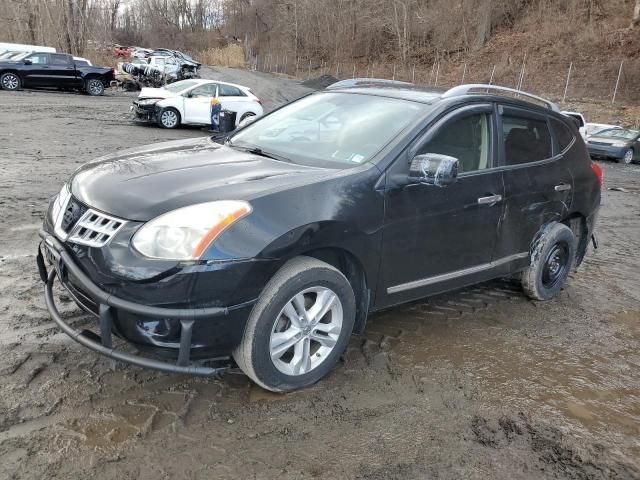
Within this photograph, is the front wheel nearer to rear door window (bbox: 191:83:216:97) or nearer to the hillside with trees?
rear door window (bbox: 191:83:216:97)

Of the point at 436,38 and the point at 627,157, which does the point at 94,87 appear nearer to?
the point at 627,157

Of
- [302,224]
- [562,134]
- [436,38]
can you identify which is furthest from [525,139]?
[436,38]

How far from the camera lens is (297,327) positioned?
10.1 ft

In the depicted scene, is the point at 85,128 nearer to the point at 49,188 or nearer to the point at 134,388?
the point at 49,188

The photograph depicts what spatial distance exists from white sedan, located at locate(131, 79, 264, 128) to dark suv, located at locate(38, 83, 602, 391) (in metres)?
12.6

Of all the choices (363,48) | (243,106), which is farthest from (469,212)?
(363,48)

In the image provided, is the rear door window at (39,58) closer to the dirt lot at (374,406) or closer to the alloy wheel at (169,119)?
the alloy wheel at (169,119)

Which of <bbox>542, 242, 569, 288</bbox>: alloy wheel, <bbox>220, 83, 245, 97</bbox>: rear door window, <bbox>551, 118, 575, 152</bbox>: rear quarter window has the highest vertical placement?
<bbox>551, 118, 575, 152</bbox>: rear quarter window

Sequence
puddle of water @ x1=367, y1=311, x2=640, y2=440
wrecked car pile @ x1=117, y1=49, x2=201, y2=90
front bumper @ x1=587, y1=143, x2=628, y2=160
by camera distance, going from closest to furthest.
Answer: puddle of water @ x1=367, y1=311, x2=640, y2=440 → front bumper @ x1=587, y1=143, x2=628, y2=160 → wrecked car pile @ x1=117, y1=49, x2=201, y2=90

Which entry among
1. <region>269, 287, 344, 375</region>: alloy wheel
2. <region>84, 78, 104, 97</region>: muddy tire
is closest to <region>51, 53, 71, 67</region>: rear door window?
<region>84, 78, 104, 97</region>: muddy tire

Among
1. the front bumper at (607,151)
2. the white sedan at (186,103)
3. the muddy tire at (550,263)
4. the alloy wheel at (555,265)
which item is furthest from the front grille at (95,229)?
the front bumper at (607,151)

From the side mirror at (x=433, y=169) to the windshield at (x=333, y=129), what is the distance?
0.89 ft

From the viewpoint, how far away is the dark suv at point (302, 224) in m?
2.71

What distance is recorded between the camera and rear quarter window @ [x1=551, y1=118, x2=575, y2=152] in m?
4.78
